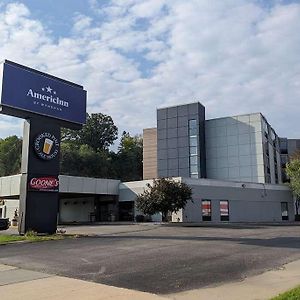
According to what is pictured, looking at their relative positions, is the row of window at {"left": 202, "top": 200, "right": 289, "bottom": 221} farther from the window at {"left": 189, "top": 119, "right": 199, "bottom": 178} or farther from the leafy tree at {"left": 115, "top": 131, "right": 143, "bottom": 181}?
the leafy tree at {"left": 115, "top": 131, "right": 143, "bottom": 181}

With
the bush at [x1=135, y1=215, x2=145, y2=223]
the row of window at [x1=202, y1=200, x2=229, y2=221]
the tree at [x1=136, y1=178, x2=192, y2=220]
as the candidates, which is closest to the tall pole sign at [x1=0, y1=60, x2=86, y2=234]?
the tree at [x1=136, y1=178, x2=192, y2=220]

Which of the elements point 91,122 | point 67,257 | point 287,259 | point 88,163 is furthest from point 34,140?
point 91,122

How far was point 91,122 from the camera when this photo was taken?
102250 mm

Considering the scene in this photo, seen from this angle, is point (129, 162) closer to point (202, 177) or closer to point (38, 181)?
point (202, 177)

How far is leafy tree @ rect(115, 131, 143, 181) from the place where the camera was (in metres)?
93.2

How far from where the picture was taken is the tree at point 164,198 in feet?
130

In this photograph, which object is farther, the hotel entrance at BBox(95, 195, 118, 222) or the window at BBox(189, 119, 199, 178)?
the window at BBox(189, 119, 199, 178)

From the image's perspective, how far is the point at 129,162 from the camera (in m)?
94.8

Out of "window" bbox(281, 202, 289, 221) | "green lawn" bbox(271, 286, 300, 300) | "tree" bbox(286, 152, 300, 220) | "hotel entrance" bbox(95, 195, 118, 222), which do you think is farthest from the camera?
"window" bbox(281, 202, 289, 221)

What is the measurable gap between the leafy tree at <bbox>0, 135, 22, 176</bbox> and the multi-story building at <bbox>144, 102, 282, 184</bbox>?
32477 millimetres

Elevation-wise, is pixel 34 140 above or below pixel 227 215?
above

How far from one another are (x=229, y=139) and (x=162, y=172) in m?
12.6

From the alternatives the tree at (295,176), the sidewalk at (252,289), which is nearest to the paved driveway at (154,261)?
the sidewalk at (252,289)

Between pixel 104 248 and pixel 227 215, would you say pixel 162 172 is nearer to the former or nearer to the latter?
pixel 227 215
